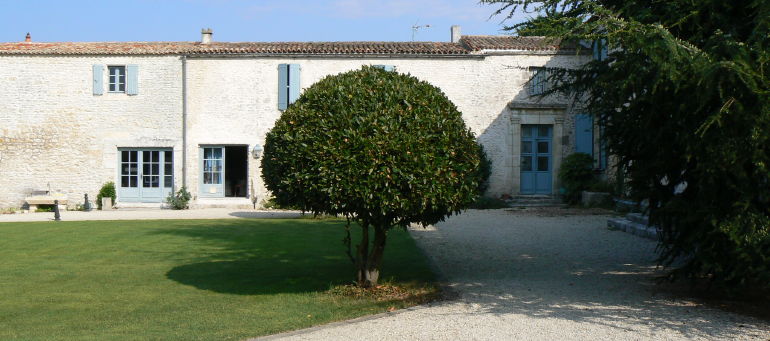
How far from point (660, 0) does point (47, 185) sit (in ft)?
62.8

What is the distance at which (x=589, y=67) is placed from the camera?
25.1ft

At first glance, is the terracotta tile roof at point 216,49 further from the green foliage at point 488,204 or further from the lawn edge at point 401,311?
the lawn edge at point 401,311

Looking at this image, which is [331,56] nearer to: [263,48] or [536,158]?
[263,48]

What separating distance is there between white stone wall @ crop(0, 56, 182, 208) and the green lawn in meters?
7.36

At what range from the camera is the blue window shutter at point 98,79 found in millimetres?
21141

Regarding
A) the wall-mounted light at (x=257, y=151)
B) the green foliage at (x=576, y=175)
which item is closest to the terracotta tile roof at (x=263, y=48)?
the wall-mounted light at (x=257, y=151)

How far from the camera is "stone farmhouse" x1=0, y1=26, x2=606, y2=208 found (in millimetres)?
21078

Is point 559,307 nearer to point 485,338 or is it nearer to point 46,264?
point 485,338

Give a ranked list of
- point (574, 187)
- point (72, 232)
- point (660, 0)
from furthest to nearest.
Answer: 1. point (574, 187)
2. point (72, 232)
3. point (660, 0)

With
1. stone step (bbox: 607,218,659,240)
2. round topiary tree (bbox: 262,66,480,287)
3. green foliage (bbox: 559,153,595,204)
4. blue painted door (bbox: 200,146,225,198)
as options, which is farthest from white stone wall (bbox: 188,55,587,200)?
round topiary tree (bbox: 262,66,480,287)

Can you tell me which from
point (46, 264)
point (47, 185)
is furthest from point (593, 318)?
point (47, 185)

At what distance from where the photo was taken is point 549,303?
6852mm

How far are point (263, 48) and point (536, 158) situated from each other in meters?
8.64

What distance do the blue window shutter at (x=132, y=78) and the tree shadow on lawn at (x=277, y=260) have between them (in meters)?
7.81
